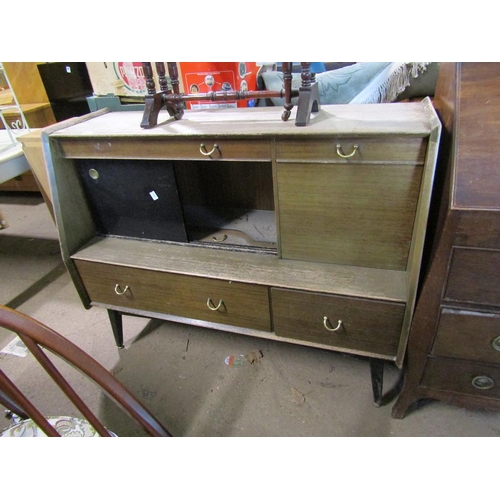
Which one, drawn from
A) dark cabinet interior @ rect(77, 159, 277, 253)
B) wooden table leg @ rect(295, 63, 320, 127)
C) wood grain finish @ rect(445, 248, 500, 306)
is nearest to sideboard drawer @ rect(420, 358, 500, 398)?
wood grain finish @ rect(445, 248, 500, 306)

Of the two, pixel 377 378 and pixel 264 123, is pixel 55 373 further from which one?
pixel 377 378

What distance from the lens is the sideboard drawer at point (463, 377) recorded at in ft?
3.31

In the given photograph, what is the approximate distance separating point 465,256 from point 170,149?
2.93 ft

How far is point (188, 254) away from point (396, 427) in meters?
0.98

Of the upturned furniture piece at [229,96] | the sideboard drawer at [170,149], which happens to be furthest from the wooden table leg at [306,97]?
the sideboard drawer at [170,149]

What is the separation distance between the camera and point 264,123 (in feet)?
3.51

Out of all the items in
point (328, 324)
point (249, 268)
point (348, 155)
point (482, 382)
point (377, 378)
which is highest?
point (348, 155)

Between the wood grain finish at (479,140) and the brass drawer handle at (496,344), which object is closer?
the wood grain finish at (479,140)

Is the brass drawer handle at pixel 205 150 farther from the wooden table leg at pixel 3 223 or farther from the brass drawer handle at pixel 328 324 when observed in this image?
the wooden table leg at pixel 3 223

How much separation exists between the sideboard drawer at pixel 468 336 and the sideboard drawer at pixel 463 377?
38mm

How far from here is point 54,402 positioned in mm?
1402

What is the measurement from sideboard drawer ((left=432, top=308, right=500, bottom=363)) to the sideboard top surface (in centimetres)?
50

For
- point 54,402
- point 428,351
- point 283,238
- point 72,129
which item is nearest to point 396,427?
point 428,351

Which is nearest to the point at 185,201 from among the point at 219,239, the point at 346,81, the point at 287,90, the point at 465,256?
the point at 219,239
